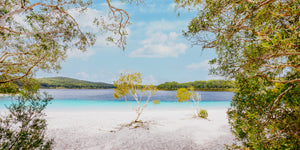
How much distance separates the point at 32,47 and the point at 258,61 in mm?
7870

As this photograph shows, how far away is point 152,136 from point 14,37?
8.24 metres

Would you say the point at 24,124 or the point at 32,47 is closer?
the point at 24,124

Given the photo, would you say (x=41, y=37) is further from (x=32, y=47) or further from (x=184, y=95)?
(x=184, y=95)

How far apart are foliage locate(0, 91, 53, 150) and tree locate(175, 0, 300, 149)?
4.99 metres

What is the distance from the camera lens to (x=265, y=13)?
3.31 meters

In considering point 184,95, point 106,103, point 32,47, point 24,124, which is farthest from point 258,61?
point 106,103

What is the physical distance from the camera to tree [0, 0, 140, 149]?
3.53m

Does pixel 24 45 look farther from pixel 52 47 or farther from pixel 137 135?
pixel 137 135

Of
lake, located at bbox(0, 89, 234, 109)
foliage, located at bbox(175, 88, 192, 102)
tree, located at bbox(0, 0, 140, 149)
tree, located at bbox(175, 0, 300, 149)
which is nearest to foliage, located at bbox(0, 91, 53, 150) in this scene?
tree, located at bbox(0, 0, 140, 149)

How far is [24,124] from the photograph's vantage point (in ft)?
11.1

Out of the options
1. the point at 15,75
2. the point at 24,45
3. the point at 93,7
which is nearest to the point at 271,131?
the point at 93,7

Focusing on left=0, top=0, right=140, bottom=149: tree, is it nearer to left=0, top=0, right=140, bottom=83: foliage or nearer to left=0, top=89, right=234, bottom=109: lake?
left=0, top=0, right=140, bottom=83: foliage

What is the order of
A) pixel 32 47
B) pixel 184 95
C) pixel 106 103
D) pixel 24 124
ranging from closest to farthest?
pixel 24 124, pixel 32 47, pixel 184 95, pixel 106 103

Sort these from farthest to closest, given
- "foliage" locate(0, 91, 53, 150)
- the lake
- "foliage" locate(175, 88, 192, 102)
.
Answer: the lake
"foliage" locate(175, 88, 192, 102)
"foliage" locate(0, 91, 53, 150)
